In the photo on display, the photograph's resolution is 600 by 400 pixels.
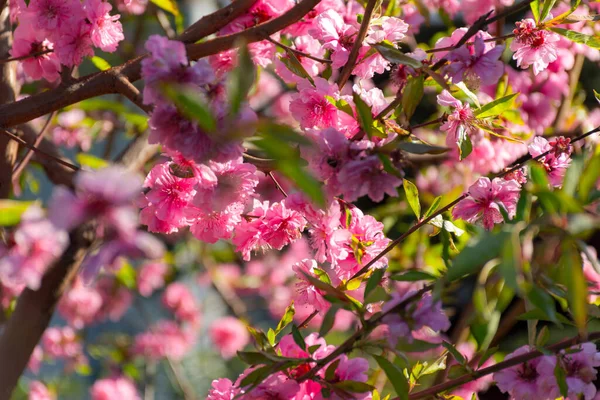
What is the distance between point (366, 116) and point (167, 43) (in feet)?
0.63

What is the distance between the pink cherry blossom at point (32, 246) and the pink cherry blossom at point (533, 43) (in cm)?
59

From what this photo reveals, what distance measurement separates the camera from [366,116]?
0.63m

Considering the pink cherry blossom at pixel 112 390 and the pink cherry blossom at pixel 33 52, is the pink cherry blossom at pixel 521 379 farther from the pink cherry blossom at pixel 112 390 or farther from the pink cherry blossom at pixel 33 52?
the pink cherry blossom at pixel 112 390

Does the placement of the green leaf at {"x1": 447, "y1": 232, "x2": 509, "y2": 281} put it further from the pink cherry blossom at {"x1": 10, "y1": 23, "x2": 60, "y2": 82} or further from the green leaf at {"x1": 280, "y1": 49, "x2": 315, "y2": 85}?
the pink cherry blossom at {"x1": 10, "y1": 23, "x2": 60, "y2": 82}

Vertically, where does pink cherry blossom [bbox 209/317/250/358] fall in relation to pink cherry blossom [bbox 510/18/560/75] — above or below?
below

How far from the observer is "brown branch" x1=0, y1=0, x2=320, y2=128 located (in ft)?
2.54

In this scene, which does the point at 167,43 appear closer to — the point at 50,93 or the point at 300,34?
the point at 50,93

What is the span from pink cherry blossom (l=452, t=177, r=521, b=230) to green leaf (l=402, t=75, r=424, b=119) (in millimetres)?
141

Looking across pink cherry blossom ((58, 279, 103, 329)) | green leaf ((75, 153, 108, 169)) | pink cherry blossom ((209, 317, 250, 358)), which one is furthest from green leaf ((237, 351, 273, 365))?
pink cherry blossom ((209, 317, 250, 358))

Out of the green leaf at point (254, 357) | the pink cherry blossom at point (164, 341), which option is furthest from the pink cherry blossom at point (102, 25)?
the pink cherry blossom at point (164, 341)

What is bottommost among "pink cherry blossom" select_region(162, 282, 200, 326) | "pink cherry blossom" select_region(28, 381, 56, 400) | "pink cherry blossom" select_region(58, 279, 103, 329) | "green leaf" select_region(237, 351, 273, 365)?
"pink cherry blossom" select_region(162, 282, 200, 326)

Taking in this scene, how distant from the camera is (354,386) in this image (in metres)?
0.66

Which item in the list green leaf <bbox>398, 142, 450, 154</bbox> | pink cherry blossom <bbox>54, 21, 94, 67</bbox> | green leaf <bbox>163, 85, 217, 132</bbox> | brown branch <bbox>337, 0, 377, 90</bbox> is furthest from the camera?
pink cherry blossom <bbox>54, 21, 94, 67</bbox>

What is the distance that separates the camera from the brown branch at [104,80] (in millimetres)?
774
